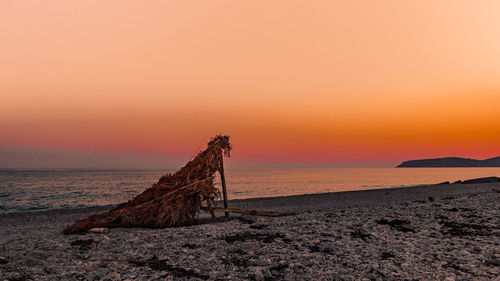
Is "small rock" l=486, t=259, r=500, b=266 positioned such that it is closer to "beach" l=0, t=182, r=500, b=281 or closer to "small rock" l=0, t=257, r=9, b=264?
"beach" l=0, t=182, r=500, b=281

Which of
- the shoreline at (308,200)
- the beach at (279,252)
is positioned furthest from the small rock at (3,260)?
the shoreline at (308,200)

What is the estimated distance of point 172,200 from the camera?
15.9 m

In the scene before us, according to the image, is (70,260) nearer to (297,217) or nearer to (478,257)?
(297,217)

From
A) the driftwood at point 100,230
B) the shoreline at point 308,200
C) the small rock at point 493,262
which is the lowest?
the shoreline at point 308,200

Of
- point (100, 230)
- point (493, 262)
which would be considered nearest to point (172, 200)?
point (100, 230)

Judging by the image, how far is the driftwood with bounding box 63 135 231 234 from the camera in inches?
598

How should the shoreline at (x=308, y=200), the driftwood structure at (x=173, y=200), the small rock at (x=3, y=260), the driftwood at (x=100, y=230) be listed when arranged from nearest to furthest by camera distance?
the small rock at (x=3, y=260) → the driftwood at (x=100, y=230) → the driftwood structure at (x=173, y=200) → the shoreline at (x=308, y=200)

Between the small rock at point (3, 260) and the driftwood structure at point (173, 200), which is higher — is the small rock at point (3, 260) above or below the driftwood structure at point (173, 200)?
below

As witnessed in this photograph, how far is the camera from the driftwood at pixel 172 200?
49.8 feet

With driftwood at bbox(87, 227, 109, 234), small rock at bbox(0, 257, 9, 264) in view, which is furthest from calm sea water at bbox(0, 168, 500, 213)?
small rock at bbox(0, 257, 9, 264)

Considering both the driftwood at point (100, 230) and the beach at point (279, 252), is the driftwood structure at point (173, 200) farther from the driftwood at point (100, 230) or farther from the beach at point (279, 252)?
the beach at point (279, 252)

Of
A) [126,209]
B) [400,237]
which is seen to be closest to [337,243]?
[400,237]

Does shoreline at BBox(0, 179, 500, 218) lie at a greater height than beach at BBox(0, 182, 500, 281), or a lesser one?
lesser

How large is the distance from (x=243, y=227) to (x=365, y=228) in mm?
4893
